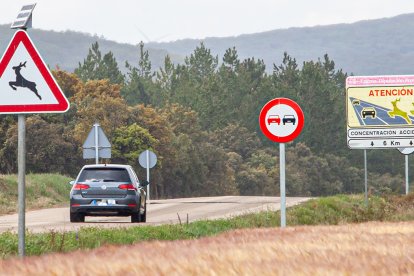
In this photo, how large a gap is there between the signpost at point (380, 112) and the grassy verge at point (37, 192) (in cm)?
1270

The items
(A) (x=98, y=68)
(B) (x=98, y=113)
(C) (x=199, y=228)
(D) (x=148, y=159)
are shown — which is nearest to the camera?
(C) (x=199, y=228)

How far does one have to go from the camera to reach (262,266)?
23.0 ft

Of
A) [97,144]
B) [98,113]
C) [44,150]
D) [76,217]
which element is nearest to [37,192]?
[97,144]

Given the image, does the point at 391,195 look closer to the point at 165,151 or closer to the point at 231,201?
the point at 231,201

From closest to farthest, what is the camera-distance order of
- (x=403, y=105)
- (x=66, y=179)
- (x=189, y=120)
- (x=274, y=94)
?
(x=403, y=105) → (x=66, y=179) → (x=189, y=120) → (x=274, y=94)

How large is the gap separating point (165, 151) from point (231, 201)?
196 feet

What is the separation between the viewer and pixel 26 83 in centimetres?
1177

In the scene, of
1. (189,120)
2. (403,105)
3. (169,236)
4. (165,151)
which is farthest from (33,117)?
(169,236)

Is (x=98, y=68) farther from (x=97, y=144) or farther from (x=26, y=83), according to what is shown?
(x=26, y=83)

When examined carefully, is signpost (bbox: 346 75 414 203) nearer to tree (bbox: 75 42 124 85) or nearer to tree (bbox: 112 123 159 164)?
tree (bbox: 112 123 159 164)

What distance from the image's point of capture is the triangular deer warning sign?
1173cm

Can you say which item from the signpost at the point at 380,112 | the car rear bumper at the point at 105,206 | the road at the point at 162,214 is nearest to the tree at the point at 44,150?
the road at the point at 162,214

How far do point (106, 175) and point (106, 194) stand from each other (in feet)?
1.84

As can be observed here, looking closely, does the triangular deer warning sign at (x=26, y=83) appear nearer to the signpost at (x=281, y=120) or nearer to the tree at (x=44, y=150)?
the signpost at (x=281, y=120)
